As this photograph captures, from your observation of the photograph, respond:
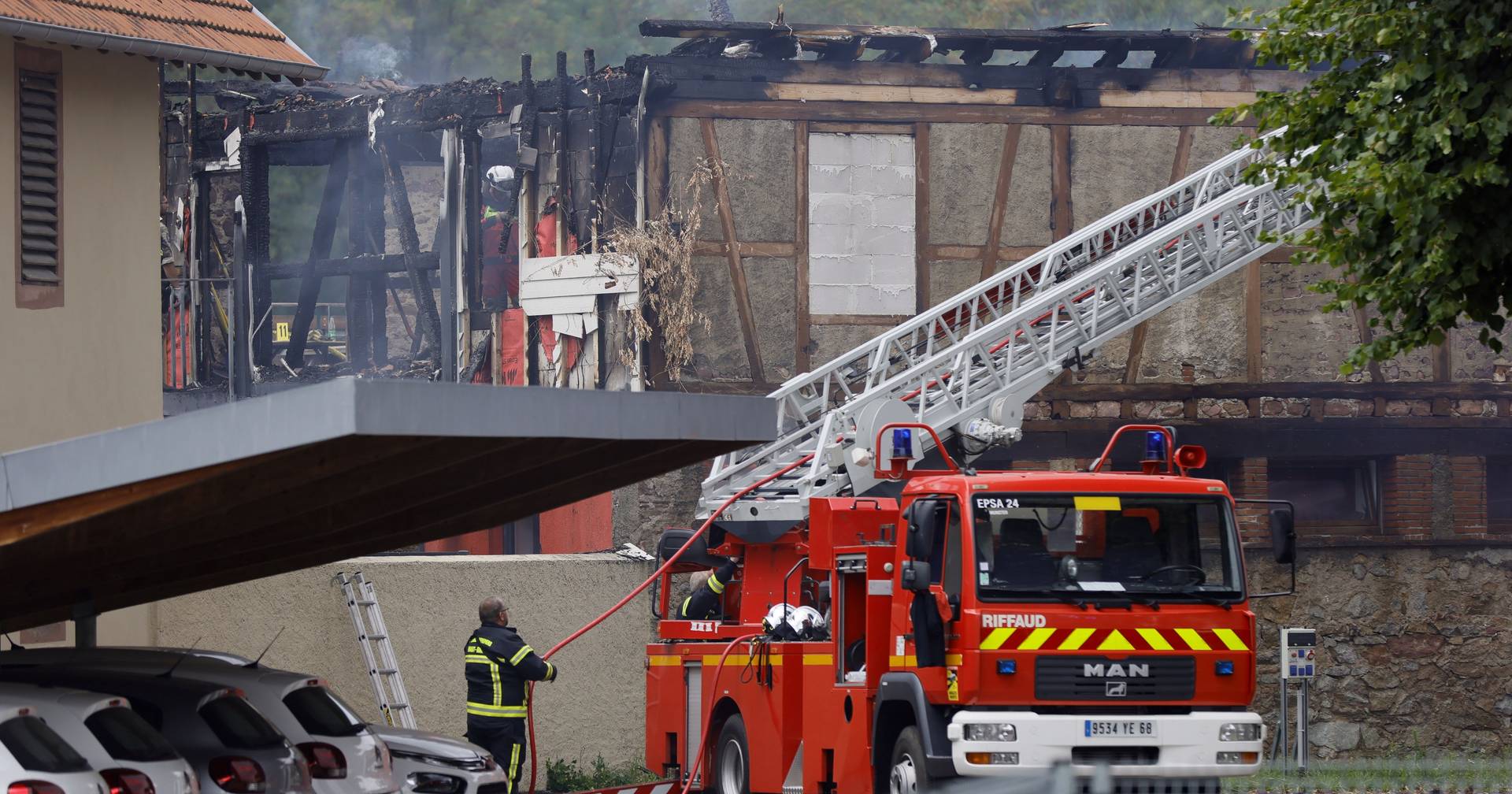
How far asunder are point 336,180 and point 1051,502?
46.0 ft

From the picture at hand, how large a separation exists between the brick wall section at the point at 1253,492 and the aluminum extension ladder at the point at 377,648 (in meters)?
8.81

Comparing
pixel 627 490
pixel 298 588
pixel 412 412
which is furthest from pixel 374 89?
pixel 412 412

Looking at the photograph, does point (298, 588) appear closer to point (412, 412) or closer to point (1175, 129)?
point (412, 412)

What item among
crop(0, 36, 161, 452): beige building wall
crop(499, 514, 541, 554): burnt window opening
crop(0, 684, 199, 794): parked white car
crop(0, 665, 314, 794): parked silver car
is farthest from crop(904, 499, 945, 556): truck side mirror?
crop(499, 514, 541, 554): burnt window opening

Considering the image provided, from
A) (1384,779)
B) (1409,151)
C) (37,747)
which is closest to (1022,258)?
(1384,779)

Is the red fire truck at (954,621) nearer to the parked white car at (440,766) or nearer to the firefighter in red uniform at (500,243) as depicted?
the parked white car at (440,766)

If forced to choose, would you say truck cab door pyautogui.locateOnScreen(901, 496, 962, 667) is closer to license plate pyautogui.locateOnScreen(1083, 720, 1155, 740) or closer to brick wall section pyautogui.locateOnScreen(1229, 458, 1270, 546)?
license plate pyautogui.locateOnScreen(1083, 720, 1155, 740)

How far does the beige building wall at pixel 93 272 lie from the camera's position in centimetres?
1263

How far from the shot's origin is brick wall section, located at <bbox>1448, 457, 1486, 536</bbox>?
18750 mm

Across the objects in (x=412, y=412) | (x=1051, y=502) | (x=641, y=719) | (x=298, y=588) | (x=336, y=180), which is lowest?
(x=641, y=719)

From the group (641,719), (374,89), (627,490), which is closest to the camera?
(641,719)

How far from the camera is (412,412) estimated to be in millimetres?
6773

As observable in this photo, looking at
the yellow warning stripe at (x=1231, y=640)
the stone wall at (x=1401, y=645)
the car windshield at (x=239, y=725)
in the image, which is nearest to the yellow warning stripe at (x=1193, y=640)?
the yellow warning stripe at (x=1231, y=640)

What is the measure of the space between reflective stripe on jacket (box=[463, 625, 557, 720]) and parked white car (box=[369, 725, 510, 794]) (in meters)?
1.18
